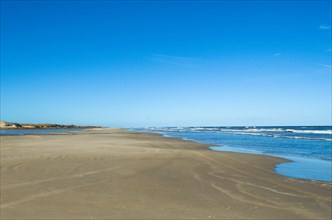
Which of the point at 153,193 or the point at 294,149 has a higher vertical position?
the point at 153,193

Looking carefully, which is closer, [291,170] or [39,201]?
[39,201]

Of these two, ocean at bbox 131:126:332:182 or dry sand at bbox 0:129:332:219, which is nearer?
dry sand at bbox 0:129:332:219

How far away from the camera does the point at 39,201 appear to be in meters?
7.35

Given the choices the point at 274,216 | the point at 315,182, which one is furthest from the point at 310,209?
the point at 315,182

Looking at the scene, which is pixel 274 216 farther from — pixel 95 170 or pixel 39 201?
pixel 95 170

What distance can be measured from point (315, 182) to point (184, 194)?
5774 mm

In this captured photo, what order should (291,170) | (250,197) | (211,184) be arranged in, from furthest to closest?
(291,170) → (211,184) → (250,197)

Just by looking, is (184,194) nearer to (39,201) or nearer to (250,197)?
(250,197)

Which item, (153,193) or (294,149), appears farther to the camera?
(294,149)

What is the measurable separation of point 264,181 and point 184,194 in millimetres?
4168

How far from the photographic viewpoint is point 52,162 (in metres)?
14.5

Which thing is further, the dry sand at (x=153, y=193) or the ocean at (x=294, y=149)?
the ocean at (x=294, y=149)

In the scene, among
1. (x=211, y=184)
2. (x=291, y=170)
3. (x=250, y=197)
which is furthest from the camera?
(x=291, y=170)

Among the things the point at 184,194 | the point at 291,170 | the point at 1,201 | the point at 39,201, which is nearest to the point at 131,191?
the point at 184,194
